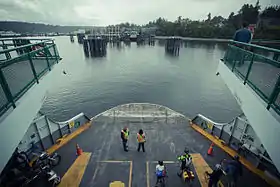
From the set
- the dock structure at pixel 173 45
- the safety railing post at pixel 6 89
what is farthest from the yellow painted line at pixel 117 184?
the dock structure at pixel 173 45

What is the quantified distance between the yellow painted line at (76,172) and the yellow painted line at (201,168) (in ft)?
17.1

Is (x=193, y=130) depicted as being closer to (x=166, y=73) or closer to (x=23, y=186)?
(x=23, y=186)

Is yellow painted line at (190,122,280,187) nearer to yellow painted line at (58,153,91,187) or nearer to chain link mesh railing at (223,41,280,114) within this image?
chain link mesh railing at (223,41,280,114)

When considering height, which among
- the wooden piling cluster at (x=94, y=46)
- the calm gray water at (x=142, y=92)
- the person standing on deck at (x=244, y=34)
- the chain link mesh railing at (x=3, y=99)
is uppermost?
the person standing on deck at (x=244, y=34)

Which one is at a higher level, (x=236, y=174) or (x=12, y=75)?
(x=12, y=75)

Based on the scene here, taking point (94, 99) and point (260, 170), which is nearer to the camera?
point (260, 170)

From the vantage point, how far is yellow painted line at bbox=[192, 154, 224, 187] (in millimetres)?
6730

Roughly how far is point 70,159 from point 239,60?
878cm

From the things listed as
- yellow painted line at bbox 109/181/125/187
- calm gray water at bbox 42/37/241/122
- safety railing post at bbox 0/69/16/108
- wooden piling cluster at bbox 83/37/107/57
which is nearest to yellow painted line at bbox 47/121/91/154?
yellow painted line at bbox 109/181/125/187

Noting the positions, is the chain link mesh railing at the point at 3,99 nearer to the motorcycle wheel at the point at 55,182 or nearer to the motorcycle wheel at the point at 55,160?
the motorcycle wheel at the point at 55,182

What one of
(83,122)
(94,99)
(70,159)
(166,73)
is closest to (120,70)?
(166,73)

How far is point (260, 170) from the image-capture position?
23.6ft

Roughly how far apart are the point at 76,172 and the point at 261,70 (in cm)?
824

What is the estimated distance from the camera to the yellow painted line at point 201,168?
6730 millimetres
